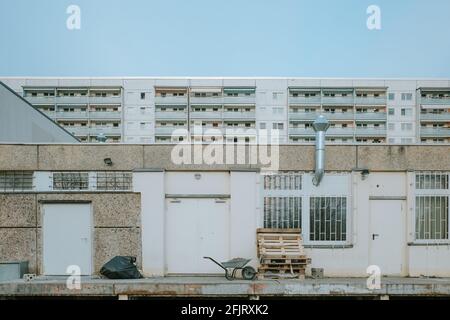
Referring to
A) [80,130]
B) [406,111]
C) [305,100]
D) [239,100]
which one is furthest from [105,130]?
[406,111]

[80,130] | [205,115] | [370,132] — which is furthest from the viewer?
[370,132]

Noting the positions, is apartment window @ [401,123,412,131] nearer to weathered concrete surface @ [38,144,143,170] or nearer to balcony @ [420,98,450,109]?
balcony @ [420,98,450,109]

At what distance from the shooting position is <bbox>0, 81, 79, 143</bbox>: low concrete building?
1087 cm

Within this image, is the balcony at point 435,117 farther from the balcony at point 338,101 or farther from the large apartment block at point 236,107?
the balcony at point 338,101

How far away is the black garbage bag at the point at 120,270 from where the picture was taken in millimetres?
7926

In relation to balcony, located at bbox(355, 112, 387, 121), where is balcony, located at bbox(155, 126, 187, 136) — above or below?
below

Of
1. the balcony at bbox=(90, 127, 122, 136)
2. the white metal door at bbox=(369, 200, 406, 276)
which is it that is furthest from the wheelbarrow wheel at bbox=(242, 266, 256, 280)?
the balcony at bbox=(90, 127, 122, 136)

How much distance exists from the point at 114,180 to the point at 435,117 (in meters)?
62.3

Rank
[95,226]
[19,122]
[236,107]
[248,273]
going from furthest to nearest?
[236,107] → [19,122] → [95,226] → [248,273]

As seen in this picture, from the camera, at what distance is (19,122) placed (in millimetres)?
11875

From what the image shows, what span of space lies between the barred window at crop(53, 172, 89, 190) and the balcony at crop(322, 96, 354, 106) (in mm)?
52040

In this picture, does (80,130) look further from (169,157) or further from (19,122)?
(169,157)

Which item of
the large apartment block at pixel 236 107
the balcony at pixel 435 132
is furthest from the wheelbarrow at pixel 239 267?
the balcony at pixel 435 132

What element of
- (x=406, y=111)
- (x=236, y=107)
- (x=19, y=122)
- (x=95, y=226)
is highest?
(x=236, y=107)
